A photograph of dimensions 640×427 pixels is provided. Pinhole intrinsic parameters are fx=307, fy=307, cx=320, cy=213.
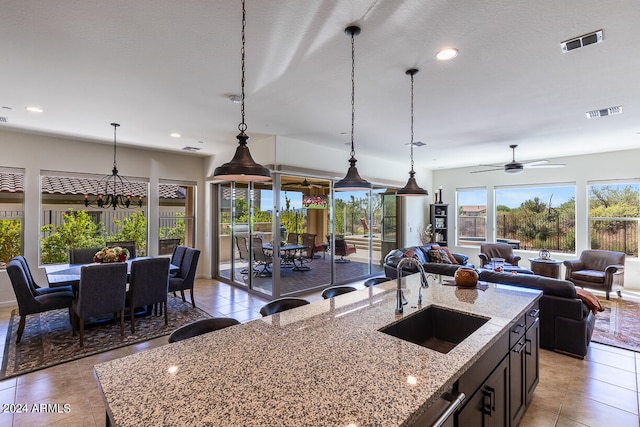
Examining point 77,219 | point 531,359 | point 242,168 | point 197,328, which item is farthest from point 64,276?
point 531,359

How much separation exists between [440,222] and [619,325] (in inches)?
191

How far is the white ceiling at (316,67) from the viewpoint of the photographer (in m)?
2.08

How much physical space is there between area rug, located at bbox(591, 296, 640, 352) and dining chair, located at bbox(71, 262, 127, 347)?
19.0 ft

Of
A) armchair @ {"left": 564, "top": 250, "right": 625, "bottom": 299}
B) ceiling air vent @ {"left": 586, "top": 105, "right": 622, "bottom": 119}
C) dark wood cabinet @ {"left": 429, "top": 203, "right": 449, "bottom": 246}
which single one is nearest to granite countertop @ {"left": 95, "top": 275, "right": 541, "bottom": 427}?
ceiling air vent @ {"left": 586, "top": 105, "right": 622, "bottom": 119}

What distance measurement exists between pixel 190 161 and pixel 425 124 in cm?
524

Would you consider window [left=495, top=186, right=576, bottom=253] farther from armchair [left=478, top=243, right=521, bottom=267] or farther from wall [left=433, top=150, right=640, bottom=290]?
armchair [left=478, top=243, right=521, bottom=267]

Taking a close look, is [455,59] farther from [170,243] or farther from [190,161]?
[170,243]

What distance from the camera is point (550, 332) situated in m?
3.46

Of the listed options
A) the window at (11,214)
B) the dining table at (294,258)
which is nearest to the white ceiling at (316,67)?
the window at (11,214)

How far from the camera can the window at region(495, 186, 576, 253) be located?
7156 mm

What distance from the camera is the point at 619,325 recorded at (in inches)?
168

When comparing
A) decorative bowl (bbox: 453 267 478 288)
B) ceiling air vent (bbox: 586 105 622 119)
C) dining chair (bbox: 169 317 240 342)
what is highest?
ceiling air vent (bbox: 586 105 622 119)

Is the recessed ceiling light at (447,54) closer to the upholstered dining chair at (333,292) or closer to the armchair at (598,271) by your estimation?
the upholstered dining chair at (333,292)

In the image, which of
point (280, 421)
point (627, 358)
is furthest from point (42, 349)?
point (627, 358)
